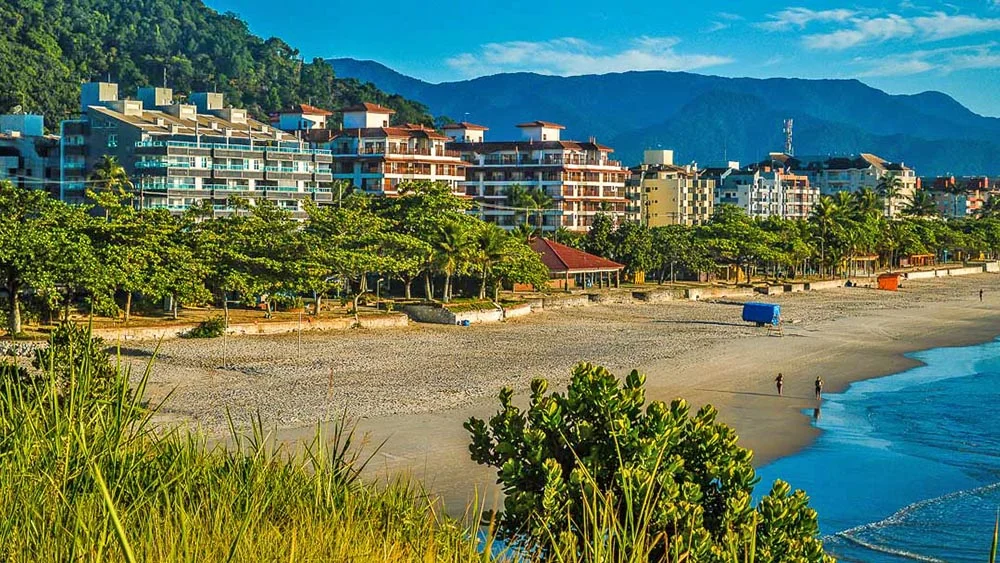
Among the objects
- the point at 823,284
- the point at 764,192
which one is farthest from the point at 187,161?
the point at 764,192

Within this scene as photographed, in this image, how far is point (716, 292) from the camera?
225 feet

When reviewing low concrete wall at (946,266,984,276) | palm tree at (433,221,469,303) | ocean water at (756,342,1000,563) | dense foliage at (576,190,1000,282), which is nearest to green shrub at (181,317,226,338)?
palm tree at (433,221,469,303)

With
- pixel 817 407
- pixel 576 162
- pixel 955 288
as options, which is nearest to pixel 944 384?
pixel 817 407

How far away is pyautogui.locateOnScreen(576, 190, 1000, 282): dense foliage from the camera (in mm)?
71688

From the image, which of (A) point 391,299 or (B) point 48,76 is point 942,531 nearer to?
(A) point 391,299

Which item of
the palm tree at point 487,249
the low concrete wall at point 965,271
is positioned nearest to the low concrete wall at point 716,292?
the palm tree at point 487,249

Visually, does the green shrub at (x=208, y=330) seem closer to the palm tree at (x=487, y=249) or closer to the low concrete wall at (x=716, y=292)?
the palm tree at (x=487, y=249)

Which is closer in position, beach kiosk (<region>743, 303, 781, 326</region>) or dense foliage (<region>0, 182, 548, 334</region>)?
dense foliage (<region>0, 182, 548, 334</region>)

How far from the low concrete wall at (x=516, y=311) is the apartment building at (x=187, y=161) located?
1705cm

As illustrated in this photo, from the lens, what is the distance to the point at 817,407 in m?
33.3

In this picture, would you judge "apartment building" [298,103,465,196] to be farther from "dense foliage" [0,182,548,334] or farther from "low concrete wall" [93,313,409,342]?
"low concrete wall" [93,313,409,342]

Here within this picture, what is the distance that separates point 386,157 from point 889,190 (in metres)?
81.4

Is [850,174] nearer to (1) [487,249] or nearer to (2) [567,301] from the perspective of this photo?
(2) [567,301]

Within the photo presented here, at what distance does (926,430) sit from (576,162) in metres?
66.0
